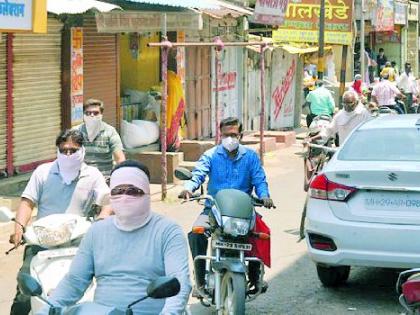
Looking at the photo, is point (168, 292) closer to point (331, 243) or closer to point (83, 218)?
point (83, 218)

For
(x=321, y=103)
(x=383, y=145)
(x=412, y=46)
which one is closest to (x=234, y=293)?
(x=383, y=145)

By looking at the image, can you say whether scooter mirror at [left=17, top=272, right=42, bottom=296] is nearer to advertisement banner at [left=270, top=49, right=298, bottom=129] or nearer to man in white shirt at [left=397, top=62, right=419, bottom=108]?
advertisement banner at [left=270, top=49, right=298, bottom=129]

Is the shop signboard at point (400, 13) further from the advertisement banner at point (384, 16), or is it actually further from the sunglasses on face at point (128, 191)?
the sunglasses on face at point (128, 191)

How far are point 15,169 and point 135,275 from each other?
8.96m

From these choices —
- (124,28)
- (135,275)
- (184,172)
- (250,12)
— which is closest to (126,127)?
(124,28)

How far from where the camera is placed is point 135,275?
4.48 m

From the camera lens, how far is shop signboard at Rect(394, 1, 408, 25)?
1635 inches

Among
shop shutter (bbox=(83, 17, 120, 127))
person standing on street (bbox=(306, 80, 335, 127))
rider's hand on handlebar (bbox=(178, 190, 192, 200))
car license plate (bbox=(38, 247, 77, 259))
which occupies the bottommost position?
car license plate (bbox=(38, 247, 77, 259))

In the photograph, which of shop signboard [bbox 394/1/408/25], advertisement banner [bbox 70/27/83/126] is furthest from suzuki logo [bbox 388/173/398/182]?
shop signboard [bbox 394/1/408/25]

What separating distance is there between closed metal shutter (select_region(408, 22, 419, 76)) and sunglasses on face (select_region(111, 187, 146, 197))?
4360 cm

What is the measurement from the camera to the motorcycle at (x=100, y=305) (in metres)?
4.02

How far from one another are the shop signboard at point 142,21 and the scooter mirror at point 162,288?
956cm

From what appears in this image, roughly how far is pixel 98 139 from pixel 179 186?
6032 mm

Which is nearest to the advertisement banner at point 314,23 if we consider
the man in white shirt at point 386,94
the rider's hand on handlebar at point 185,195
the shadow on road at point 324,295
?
the man in white shirt at point 386,94
